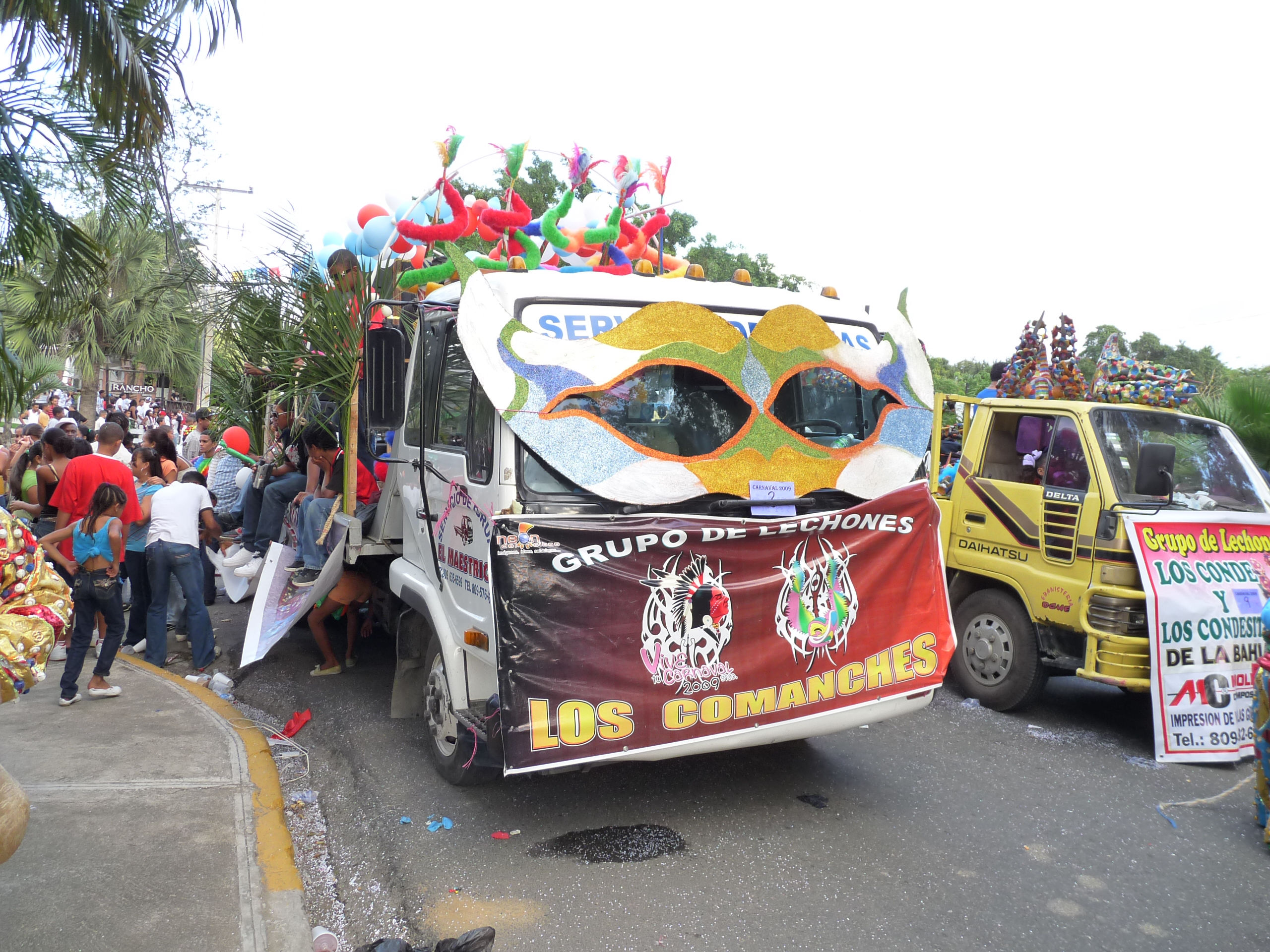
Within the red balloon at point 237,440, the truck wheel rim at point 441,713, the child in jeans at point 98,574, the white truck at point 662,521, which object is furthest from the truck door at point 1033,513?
the red balloon at point 237,440

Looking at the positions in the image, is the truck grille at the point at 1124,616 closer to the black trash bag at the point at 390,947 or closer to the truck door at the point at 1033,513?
the truck door at the point at 1033,513

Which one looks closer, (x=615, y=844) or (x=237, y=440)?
(x=615, y=844)

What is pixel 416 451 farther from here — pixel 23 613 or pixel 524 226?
pixel 23 613

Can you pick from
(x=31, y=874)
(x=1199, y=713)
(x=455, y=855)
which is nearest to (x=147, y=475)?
(x=31, y=874)

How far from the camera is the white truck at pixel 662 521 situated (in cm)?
384

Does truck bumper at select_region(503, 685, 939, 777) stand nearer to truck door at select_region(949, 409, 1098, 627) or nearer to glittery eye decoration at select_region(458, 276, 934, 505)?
glittery eye decoration at select_region(458, 276, 934, 505)

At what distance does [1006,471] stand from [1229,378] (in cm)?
690

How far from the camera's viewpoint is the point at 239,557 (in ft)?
27.4

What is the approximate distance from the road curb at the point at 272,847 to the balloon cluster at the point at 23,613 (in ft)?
4.86

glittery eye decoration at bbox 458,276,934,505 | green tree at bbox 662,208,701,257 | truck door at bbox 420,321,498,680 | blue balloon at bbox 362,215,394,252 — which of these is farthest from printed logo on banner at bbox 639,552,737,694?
green tree at bbox 662,208,701,257

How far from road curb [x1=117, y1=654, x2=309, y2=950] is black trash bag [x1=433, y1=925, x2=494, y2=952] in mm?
652

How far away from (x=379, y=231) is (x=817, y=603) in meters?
4.08

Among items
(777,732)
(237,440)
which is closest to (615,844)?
(777,732)

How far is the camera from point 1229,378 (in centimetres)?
1146
